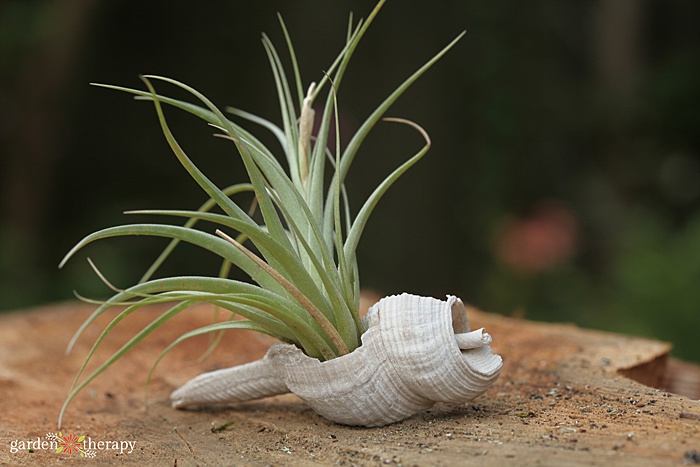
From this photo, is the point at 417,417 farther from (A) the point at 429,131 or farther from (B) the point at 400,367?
(A) the point at 429,131

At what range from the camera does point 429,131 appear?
3.95 metres

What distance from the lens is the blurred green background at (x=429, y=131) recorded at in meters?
3.86

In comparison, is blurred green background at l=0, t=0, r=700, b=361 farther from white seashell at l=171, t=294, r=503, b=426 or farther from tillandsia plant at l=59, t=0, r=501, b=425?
white seashell at l=171, t=294, r=503, b=426

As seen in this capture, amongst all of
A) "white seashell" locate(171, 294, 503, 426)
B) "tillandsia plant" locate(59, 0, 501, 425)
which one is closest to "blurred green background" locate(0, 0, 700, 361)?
"tillandsia plant" locate(59, 0, 501, 425)

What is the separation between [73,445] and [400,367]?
0.56 m

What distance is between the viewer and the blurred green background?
3.86m

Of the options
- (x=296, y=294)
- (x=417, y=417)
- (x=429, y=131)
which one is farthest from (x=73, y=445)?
(x=429, y=131)

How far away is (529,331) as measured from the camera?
6.15 ft

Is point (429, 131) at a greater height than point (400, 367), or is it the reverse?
point (429, 131)

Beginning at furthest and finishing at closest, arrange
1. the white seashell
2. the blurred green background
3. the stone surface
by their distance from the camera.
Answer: the blurred green background, the white seashell, the stone surface

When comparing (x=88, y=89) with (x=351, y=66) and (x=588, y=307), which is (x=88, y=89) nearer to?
(x=351, y=66)

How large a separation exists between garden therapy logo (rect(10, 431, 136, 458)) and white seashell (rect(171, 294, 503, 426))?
295 millimetres

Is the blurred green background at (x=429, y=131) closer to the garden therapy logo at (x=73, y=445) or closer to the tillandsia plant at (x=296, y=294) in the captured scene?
the tillandsia plant at (x=296, y=294)

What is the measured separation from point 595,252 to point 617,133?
0.78 meters
